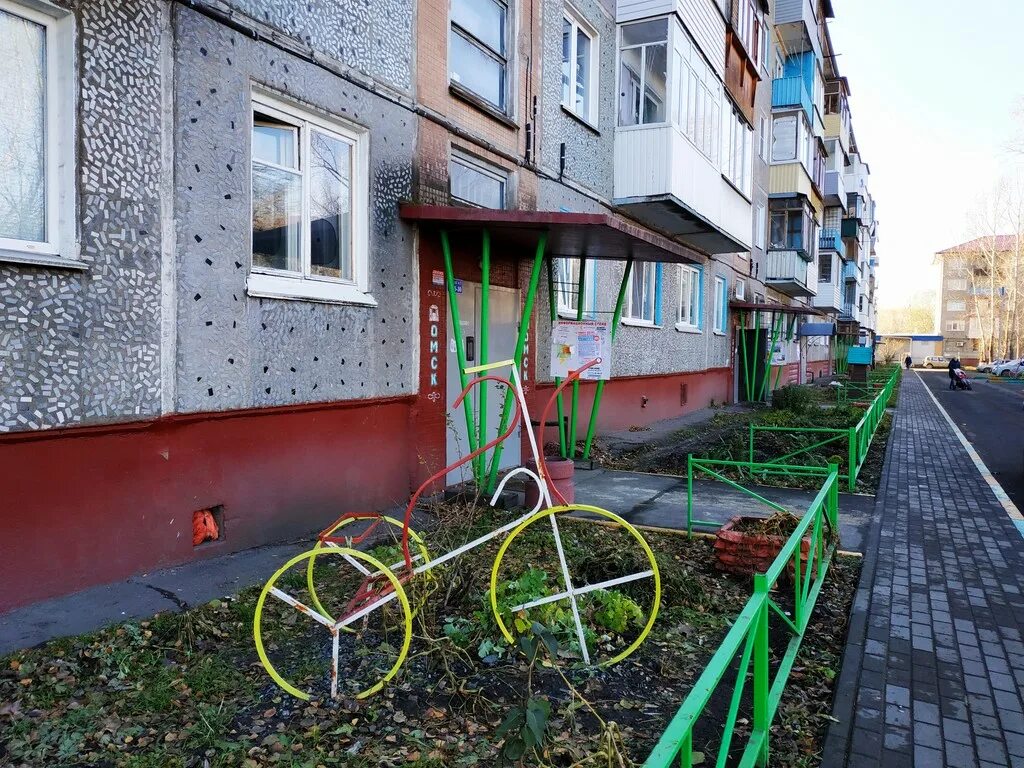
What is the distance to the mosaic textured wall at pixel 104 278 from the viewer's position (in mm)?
4199

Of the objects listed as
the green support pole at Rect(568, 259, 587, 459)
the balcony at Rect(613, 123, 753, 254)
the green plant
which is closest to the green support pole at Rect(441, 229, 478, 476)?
the green support pole at Rect(568, 259, 587, 459)

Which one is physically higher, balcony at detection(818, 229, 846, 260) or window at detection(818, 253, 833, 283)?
balcony at detection(818, 229, 846, 260)

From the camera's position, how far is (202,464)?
5277 mm

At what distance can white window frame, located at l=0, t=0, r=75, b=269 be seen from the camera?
4414 millimetres

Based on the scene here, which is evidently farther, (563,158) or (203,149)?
(563,158)

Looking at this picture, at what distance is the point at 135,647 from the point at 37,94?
10.7 ft

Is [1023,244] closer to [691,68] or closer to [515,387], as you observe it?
[691,68]

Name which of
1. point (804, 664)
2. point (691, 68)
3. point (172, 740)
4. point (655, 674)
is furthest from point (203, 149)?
point (691, 68)

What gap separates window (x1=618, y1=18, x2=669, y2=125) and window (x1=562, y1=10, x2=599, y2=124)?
738mm

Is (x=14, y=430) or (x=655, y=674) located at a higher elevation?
(x=14, y=430)

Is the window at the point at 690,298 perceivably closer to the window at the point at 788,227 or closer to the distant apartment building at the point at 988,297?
the window at the point at 788,227

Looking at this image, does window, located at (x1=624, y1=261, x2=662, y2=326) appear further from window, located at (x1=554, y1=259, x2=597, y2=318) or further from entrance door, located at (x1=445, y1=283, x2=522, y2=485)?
entrance door, located at (x1=445, y1=283, x2=522, y2=485)

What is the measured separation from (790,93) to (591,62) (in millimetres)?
18320

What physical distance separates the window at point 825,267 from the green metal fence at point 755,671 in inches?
1421
